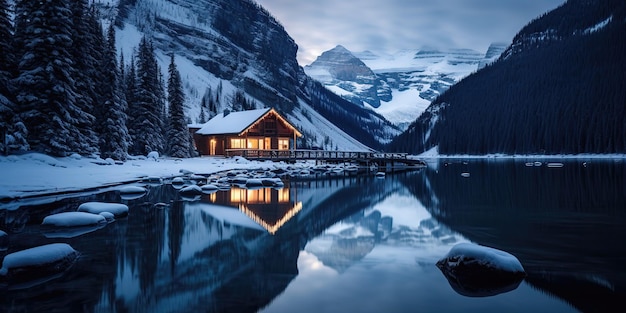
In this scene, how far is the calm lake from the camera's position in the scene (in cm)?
766

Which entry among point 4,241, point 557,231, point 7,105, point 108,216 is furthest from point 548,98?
point 4,241

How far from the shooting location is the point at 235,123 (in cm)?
6188

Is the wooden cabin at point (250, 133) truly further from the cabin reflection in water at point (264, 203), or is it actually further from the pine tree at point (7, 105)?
the cabin reflection in water at point (264, 203)

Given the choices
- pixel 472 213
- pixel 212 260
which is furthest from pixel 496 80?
pixel 212 260

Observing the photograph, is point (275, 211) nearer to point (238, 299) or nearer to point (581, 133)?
point (238, 299)

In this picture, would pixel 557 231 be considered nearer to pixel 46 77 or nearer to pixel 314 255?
pixel 314 255

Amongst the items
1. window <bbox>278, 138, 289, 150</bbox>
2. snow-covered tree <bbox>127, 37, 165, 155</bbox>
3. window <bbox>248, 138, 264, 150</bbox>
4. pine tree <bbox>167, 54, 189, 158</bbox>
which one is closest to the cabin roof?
window <bbox>278, 138, 289, 150</bbox>

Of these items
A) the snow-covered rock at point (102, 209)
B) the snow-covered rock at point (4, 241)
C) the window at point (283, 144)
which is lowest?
the snow-covered rock at point (4, 241)

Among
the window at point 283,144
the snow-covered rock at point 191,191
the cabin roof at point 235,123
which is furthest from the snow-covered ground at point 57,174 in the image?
the window at point 283,144

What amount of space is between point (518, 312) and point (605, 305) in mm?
1551

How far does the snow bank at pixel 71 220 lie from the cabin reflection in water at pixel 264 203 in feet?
18.6

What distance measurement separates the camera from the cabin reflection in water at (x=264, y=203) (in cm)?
1659

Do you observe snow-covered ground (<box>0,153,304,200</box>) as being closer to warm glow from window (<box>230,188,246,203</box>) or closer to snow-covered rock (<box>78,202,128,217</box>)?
snow-covered rock (<box>78,202,128,217</box>)

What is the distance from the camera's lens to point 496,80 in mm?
170750
